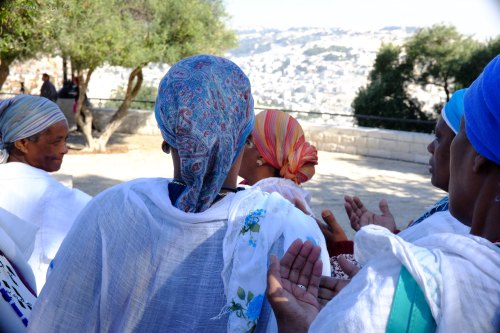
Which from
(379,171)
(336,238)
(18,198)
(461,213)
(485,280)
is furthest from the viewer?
(379,171)

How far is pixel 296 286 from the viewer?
1562 mm

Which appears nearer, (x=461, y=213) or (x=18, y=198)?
(x=461, y=213)

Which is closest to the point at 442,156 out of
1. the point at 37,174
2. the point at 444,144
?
the point at 444,144

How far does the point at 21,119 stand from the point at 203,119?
87.4 inches

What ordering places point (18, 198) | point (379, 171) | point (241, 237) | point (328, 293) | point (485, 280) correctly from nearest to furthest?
point (485, 280) < point (328, 293) < point (241, 237) < point (18, 198) < point (379, 171)

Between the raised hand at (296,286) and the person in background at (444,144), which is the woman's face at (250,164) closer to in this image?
the person in background at (444,144)

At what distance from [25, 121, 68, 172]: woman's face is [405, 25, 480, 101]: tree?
1658 cm

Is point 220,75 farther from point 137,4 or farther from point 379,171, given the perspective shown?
point 137,4

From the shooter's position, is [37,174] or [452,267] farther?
[37,174]

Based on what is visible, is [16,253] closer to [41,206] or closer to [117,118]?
[41,206]

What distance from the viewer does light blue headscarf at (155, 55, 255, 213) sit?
177cm

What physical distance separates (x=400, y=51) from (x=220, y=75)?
18.7 metres

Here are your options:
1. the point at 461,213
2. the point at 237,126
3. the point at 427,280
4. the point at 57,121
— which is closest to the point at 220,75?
the point at 237,126

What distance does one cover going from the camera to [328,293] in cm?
155
